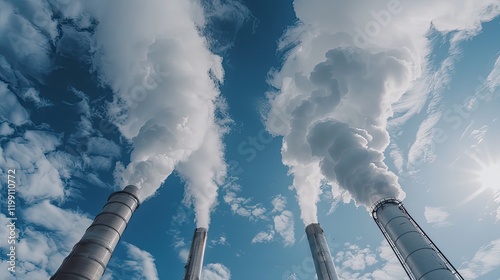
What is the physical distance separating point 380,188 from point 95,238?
40.9 feet

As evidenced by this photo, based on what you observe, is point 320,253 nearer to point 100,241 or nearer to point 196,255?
point 196,255

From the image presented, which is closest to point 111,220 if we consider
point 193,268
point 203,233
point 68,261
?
point 68,261

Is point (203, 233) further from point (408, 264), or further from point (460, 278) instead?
point (460, 278)

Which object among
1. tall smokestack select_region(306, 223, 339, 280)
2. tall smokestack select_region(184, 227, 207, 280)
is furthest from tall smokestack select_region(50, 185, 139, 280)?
tall smokestack select_region(306, 223, 339, 280)

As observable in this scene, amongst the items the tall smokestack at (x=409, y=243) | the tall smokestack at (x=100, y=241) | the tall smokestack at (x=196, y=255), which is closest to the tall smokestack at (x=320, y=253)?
the tall smokestack at (x=409, y=243)

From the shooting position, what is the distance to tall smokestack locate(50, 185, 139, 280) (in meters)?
10.6

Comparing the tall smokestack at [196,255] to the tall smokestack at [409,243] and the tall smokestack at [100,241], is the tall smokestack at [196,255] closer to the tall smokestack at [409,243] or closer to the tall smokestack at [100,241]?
the tall smokestack at [100,241]

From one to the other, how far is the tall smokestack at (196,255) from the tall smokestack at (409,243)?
36.7ft

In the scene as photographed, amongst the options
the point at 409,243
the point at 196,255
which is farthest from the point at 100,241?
the point at 409,243

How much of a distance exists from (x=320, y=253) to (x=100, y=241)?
12.4m

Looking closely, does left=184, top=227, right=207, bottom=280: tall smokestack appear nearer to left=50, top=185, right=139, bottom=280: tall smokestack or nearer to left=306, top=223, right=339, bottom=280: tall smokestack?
left=50, top=185, right=139, bottom=280: tall smokestack

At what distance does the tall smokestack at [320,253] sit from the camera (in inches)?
651

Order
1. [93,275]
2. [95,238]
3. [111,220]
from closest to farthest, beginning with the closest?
[93,275]
[95,238]
[111,220]

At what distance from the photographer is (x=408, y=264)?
33.0ft
